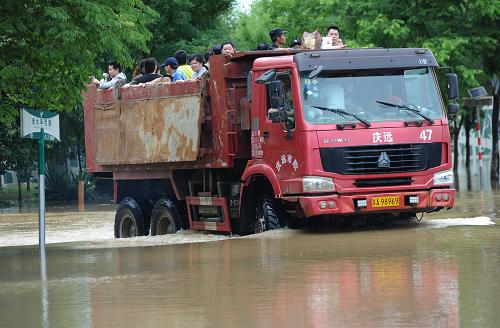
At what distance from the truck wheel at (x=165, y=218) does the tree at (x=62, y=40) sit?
231cm

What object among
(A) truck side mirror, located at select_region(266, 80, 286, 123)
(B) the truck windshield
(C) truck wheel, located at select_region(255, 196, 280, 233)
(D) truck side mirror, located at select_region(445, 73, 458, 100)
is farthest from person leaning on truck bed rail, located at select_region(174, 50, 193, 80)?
(D) truck side mirror, located at select_region(445, 73, 458, 100)

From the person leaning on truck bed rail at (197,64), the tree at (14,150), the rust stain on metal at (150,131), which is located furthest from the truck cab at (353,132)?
the tree at (14,150)

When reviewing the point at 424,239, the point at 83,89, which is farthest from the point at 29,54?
the point at 424,239

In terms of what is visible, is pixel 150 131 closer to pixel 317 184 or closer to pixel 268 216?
pixel 268 216

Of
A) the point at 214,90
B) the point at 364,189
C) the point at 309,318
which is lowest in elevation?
the point at 309,318

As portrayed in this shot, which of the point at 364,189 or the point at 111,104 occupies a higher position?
the point at 111,104

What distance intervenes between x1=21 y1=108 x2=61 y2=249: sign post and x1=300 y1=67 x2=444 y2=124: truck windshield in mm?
3499

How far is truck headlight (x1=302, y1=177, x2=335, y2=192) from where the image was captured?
55.4 feet

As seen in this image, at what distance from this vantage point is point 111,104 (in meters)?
21.5

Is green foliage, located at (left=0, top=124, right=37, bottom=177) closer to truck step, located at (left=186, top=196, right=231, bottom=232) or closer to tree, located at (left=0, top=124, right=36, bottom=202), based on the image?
tree, located at (left=0, top=124, right=36, bottom=202)

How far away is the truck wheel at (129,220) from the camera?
2158 cm

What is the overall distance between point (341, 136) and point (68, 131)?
3067cm

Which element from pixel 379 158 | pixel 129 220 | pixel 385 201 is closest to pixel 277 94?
pixel 379 158

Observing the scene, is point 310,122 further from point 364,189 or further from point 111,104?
point 111,104
